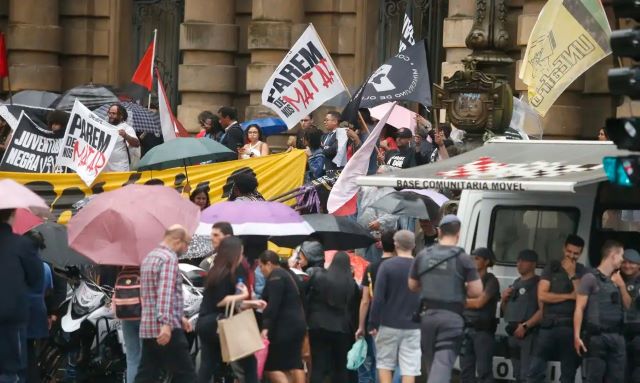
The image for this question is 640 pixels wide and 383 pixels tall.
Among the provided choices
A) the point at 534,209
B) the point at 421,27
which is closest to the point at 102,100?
the point at 421,27

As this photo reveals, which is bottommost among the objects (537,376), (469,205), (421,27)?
(537,376)

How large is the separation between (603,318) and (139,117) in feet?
32.0

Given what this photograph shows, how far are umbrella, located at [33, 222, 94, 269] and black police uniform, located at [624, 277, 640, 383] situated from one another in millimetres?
4632

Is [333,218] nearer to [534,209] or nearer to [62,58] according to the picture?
[534,209]

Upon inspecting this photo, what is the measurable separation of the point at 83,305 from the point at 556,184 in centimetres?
450

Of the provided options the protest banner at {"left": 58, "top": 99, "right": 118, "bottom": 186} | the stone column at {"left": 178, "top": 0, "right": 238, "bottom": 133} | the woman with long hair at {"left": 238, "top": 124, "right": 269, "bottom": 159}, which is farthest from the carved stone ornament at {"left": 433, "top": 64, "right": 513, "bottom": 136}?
the stone column at {"left": 178, "top": 0, "right": 238, "bottom": 133}

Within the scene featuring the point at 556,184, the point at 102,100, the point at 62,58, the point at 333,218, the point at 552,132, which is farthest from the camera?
the point at 62,58

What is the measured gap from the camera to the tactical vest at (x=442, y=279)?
15.8 metres

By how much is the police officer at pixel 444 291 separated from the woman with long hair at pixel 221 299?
1241mm

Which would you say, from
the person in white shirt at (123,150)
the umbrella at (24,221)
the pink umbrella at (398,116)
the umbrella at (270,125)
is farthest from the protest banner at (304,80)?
the umbrella at (24,221)

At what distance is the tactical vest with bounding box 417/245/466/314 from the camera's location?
15.8 metres

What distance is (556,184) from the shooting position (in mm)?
15836

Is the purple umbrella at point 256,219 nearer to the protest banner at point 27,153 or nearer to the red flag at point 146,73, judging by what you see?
the protest banner at point 27,153

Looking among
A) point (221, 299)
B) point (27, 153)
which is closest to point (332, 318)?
point (221, 299)
